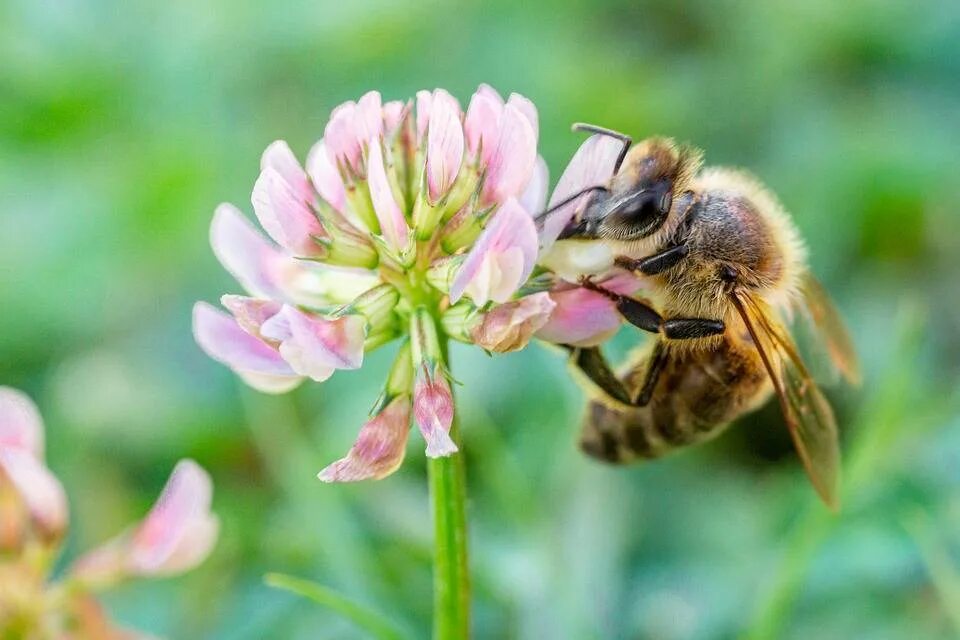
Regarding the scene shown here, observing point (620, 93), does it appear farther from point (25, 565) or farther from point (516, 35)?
point (25, 565)

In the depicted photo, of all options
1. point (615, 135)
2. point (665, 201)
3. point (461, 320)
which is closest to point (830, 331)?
point (665, 201)

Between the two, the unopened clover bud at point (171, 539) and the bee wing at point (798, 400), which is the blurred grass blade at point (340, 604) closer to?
the unopened clover bud at point (171, 539)

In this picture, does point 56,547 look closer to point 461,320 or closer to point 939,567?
point 461,320

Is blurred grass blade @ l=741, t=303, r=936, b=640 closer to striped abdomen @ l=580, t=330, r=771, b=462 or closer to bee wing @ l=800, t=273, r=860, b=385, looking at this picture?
bee wing @ l=800, t=273, r=860, b=385

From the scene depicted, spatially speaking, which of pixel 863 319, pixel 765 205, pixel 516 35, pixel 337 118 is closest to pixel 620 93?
pixel 516 35

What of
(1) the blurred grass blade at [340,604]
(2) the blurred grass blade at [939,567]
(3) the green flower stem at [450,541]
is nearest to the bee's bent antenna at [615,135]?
(3) the green flower stem at [450,541]
